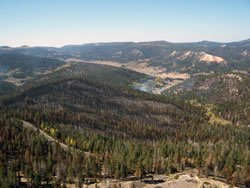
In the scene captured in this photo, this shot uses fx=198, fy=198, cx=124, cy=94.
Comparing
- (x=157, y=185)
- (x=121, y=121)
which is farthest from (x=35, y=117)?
(x=157, y=185)

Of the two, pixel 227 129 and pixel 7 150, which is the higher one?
pixel 7 150

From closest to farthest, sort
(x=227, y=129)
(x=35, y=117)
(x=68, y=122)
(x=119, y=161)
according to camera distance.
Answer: (x=119, y=161)
(x=35, y=117)
(x=68, y=122)
(x=227, y=129)

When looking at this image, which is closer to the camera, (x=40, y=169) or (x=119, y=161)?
(x=40, y=169)

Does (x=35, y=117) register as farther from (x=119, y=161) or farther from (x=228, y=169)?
(x=228, y=169)

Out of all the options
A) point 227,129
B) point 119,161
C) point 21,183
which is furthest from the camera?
point 227,129

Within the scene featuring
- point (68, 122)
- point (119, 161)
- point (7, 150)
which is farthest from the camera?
point (68, 122)

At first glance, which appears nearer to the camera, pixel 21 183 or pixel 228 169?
pixel 21 183

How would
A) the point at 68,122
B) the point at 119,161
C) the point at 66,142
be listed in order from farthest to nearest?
1. the point at 68,122
2. the point at 66,142
3. the point at 119,161

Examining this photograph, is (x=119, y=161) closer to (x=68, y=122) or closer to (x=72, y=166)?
(x=72, y=166)

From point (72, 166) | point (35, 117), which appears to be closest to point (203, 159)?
point (72, 166)
